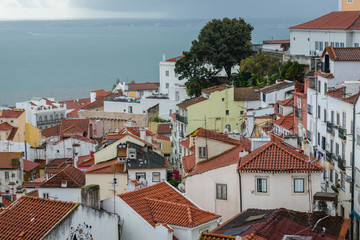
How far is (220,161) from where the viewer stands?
24.7 m

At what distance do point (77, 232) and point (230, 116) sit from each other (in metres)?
31.8

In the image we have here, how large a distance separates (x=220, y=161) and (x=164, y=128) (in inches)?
1237

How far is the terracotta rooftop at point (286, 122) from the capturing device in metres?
36.9

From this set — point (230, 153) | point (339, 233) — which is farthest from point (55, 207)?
point (230, 153)

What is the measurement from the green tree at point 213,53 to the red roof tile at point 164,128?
17.0ft

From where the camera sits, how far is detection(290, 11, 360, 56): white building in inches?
2104

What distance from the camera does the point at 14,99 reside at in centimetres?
14462

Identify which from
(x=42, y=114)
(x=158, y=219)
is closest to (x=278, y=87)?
(x=158, y=219)

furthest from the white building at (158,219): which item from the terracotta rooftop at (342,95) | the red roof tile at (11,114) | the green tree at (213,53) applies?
the red roof tile at (11,114)

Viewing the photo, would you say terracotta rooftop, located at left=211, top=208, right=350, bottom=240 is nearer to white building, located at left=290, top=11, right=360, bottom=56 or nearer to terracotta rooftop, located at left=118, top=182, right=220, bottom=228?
terracotta rooftop, located at left=118, top=182, right=220, bottom=228

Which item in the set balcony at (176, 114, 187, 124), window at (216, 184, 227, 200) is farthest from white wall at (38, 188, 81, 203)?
balcony at (176, 114, 187, 124)

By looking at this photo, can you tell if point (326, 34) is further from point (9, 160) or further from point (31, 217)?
point (31, 217)

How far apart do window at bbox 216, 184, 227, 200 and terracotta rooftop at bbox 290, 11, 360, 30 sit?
33.0 meters

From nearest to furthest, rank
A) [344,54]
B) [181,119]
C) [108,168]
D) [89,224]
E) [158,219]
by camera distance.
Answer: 1. [89,224]
2. [158,219]
3. [344,54]
4. [108,168]
5. [181,119]
